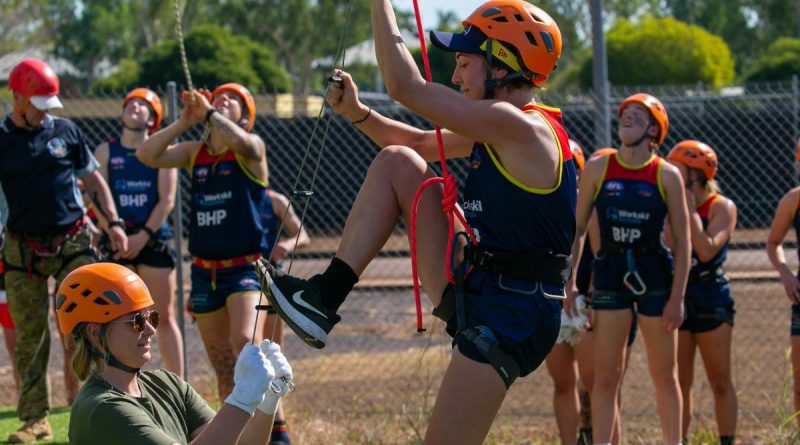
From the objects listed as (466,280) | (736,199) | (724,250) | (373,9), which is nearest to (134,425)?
(466,280)

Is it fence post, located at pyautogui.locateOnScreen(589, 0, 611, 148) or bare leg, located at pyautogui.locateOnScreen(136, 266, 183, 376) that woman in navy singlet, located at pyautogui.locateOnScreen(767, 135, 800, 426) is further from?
bare leg, located at pyautogui.locateOnScreen(136, 266, 183, 376)

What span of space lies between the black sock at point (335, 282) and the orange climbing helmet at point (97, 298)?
2.47 feet

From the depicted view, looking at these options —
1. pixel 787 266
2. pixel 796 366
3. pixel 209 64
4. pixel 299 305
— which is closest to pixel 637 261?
pixel 787 266

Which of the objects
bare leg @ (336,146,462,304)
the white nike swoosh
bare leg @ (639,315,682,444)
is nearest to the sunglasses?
the white nike swoosh

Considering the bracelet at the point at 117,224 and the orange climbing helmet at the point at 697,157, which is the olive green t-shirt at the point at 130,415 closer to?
the bracelet at the point at 117,224

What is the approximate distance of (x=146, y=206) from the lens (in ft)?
27.9

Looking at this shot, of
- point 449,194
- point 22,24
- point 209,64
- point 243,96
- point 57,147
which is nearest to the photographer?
point 449,194

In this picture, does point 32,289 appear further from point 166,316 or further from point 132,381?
point 132,381

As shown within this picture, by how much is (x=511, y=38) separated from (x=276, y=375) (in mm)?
1543

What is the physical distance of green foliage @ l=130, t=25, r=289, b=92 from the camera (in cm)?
3134

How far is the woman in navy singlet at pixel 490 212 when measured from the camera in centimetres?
424

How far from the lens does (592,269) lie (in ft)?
23.9

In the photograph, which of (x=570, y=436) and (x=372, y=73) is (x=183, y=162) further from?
(x=372, y=73)

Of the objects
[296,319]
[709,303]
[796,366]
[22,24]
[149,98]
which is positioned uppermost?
[296,319]
